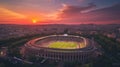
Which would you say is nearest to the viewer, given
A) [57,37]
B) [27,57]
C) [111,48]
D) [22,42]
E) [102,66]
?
[102,66]

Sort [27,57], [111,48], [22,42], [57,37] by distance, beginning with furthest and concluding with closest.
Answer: [57,37] → [22,42] → [111,48] → [27,57]

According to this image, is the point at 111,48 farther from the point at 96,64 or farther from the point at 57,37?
the point at 57,37

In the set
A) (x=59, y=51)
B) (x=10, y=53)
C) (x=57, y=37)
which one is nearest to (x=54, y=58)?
(x=59, y=51)

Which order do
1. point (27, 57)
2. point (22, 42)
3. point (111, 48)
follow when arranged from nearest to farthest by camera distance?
1. point (27, 57)
2. point (111, 48)
3. point (22, 42)

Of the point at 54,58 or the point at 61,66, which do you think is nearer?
the point at 61,66

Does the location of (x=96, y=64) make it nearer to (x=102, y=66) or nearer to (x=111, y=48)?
(x=102, y=66)

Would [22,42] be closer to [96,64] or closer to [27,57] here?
[27,57]

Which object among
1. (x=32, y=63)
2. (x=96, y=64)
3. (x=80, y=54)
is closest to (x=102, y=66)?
(x=96, y=64)

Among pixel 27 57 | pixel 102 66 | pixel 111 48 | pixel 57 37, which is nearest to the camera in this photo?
pixel 102 66

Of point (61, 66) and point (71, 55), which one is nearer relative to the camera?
point (61, 66)
